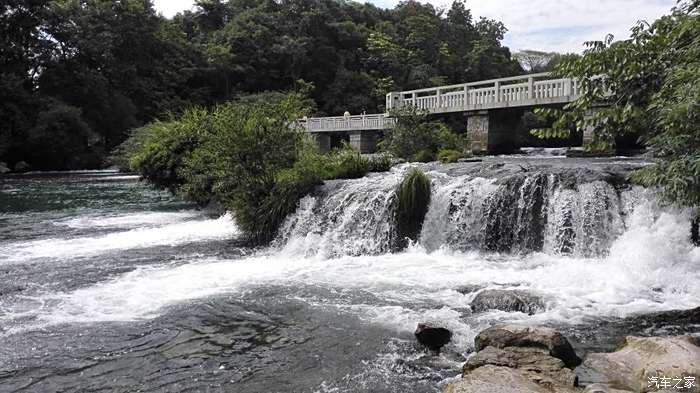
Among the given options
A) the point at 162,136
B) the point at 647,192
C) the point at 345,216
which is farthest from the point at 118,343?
the point at 162,136

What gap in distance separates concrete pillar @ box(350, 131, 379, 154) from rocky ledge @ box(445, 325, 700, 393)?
24604 mm

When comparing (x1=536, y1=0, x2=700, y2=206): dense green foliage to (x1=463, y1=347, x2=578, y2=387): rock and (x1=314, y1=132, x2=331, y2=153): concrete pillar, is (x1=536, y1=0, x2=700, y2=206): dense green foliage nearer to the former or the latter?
(x1=463, y1=347, x2=578, y2=387): rock

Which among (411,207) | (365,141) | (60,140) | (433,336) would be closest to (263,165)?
(411,207)

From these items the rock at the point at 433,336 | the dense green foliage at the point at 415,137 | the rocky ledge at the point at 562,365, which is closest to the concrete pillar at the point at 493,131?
the dense green foliage at the point at 415,137

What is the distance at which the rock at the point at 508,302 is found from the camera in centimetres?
735

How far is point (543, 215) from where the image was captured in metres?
10.7

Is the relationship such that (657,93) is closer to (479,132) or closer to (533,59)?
(479,132)

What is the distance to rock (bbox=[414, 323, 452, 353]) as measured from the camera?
244 inches

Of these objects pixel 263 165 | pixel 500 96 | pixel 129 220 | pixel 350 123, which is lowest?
pixel 129 220

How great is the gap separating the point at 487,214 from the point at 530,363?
648 centimetres

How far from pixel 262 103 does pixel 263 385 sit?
10547 millimetres

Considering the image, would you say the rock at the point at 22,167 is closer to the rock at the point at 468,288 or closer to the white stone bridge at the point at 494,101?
the white stone bridge at the point at 494,101

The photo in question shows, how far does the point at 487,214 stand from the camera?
37.0 ft

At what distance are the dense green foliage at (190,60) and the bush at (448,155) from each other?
29.1 m
